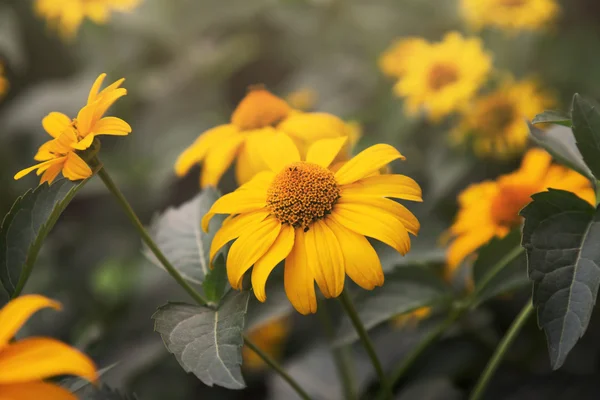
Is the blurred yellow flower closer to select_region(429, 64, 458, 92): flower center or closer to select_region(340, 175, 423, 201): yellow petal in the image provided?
select_region(429, 64, 458, 92): flower center

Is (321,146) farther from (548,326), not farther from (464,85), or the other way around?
(464,85)

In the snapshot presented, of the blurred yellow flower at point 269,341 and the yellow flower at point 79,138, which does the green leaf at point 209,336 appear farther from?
the blurred yellow flower at point 269,341

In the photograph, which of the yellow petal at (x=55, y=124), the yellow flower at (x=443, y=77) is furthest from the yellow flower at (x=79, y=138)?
the yellow flower at (x=443, y=77)

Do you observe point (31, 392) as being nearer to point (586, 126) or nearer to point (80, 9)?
point (586, 126)

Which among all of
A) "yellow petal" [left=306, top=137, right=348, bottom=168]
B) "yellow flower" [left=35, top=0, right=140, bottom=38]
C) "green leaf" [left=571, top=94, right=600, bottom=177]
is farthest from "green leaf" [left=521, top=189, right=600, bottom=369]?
"yellow flower" [left=35, top=0, right=140, bottom=38]

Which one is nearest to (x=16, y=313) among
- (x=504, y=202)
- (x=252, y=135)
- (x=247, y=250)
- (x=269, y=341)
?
(x=247, y=250)
